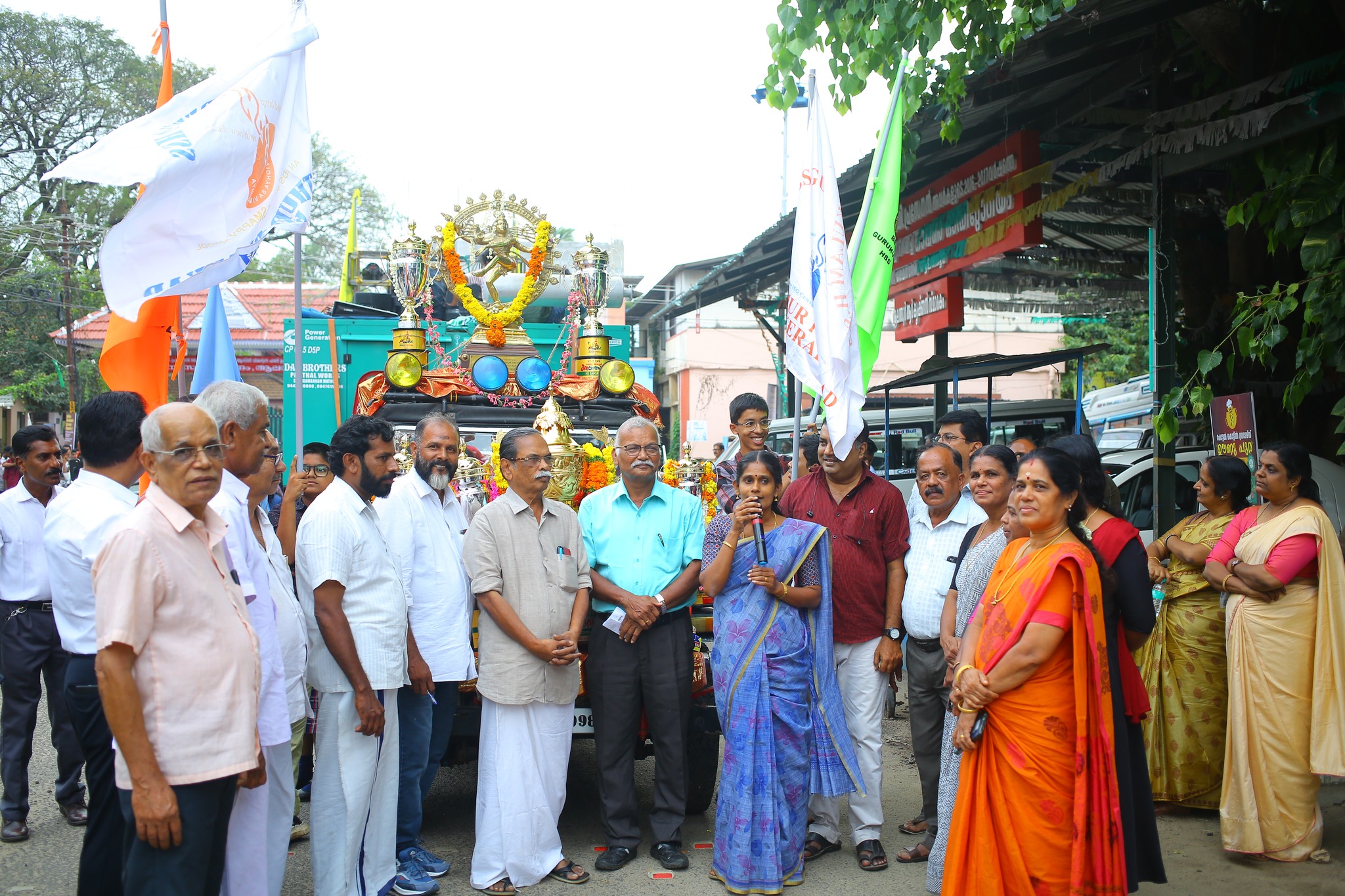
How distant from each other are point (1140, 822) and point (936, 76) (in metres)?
4.59

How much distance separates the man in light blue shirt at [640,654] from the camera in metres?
4.63

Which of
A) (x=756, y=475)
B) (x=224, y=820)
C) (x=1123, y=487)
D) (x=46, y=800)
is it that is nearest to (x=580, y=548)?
(x=756, y=475)

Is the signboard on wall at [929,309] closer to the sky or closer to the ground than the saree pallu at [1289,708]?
closer to the sky

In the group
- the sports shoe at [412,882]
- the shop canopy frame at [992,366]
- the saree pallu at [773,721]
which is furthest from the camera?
the shop canopy frame at [992,366]

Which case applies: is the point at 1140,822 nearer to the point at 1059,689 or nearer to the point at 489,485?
the point at 1059,689

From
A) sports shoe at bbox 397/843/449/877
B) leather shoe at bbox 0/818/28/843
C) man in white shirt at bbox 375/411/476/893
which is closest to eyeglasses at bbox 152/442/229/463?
man in white shirt at bbox 375/411/476/893

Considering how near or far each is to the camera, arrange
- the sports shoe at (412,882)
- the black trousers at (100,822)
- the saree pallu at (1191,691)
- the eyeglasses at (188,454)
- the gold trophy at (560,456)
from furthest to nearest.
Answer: the gold trophy at (560,456)
the saree pallu at (1191,691)
the sports shoe at (412,882)
the black trousers at (100,822)
the eyeglasses at (188,454)

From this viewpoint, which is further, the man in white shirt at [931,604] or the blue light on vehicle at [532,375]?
the blue light on vehicle at [532,375]

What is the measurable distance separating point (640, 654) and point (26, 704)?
3.17 metres

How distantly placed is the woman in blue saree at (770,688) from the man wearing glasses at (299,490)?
1.86 metres

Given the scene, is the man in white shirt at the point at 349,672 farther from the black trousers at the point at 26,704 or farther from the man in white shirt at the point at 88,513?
the black trousers at the point at 26,704

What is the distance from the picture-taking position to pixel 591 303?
23.4 ft

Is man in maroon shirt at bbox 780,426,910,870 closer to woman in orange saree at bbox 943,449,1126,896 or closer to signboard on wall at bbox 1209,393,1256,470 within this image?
woman in orange saree at bbox 943,449,1126,896

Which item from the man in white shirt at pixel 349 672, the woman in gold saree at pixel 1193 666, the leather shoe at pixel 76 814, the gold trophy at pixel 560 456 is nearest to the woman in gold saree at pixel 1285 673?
the woman in gold saree at pixel 1193 666
